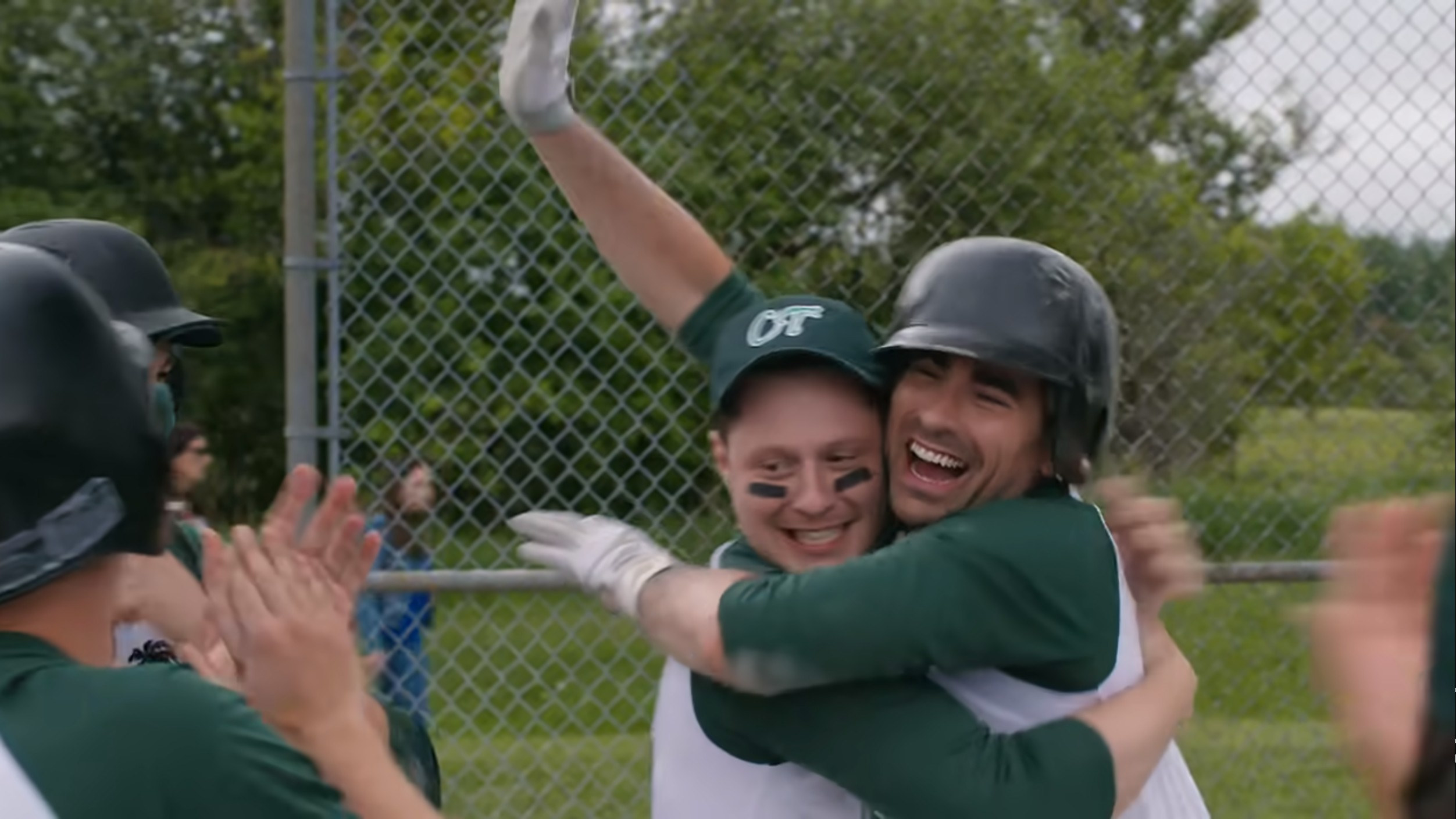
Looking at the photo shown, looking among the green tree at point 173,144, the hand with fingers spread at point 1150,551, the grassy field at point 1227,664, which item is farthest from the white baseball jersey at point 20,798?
the green tree at point 173,144

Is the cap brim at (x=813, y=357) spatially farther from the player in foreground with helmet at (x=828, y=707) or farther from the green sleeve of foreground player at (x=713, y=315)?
the green sleeve of foreground player at (x=713, y=315)

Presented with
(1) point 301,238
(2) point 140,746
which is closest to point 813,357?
(2) point 140,746

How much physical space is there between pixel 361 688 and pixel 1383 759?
0.93 m

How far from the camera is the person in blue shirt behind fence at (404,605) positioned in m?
5.05

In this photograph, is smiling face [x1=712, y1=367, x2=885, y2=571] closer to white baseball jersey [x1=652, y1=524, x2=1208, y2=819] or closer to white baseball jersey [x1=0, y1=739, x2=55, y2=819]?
white baseball jersey [x1=652, y1=524, x2=1208, y2=819]

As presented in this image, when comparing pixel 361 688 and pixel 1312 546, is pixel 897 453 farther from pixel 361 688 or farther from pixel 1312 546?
pixel 1312 546

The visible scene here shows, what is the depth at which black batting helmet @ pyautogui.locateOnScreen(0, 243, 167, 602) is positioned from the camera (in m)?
1.64

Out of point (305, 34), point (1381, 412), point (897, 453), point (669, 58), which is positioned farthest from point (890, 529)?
point (1381, 412)

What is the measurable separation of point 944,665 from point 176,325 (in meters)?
1.53

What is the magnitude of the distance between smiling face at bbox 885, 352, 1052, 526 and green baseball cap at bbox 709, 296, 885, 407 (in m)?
0.09

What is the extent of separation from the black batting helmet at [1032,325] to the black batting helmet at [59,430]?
977 millimetres

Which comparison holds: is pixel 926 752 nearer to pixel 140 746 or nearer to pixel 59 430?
pixel 140 746

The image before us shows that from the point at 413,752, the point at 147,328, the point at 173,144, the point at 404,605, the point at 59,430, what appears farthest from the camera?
the point at 173,144

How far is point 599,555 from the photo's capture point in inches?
87.1
